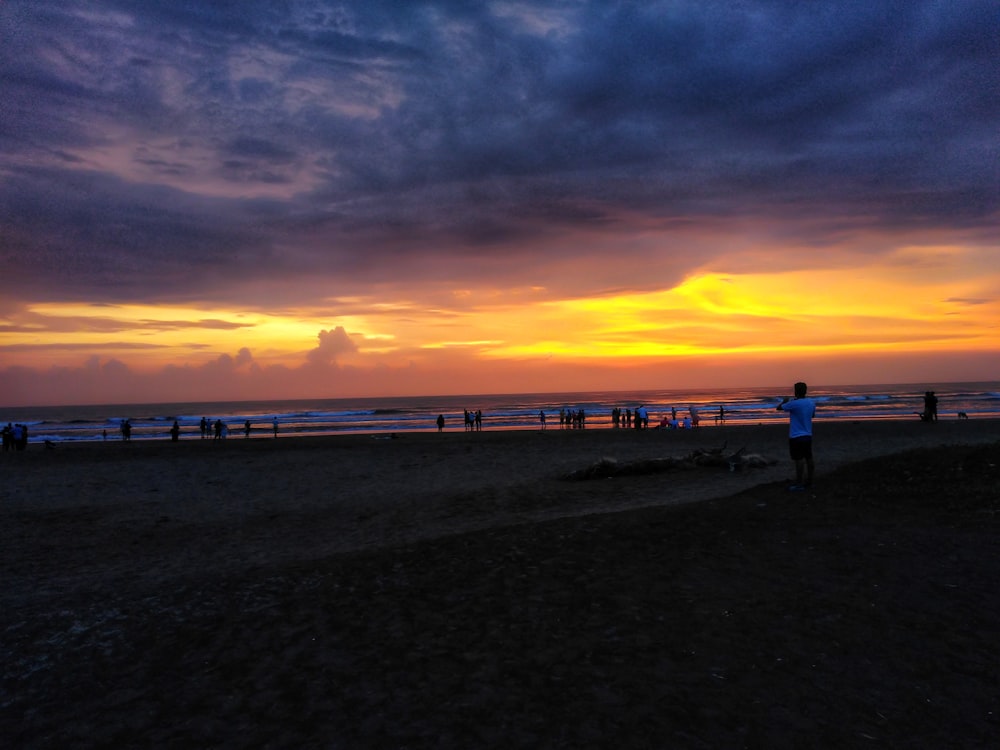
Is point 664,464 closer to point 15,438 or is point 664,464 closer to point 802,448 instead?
point 802,448

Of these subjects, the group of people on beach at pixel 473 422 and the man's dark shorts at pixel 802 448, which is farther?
the group of people on beach at pixel 473 422

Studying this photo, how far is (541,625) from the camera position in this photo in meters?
7.18

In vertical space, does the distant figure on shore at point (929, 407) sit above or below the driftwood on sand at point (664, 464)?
above

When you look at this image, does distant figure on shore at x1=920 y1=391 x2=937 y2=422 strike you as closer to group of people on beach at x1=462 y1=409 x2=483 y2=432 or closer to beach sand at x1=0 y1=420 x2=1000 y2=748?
group of people on beach at x1=462 y1=409 x2=483 y2=432

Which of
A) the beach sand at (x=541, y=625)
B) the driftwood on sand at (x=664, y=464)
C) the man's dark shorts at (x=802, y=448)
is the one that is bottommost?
the beach sand at (x=541, y=625)

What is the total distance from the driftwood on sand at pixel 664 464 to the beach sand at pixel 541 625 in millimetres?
4858

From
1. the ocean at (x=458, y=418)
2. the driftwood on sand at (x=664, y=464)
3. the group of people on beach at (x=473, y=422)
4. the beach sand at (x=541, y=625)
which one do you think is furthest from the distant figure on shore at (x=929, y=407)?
the beach sand at (x=541, y=625)

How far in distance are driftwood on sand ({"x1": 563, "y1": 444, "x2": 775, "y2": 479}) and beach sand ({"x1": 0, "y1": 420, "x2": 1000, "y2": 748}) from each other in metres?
4.86

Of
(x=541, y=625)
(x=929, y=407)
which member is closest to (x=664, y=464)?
(x=541, y=625)

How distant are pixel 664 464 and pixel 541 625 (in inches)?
567

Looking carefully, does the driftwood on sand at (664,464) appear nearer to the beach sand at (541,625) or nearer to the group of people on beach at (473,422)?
the beach sand at (541,625)

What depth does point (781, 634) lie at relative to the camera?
A: 6.57 metres

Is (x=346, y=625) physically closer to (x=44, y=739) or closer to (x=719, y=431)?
(x=44, y=739)

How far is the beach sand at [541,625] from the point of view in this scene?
521 centimetres
